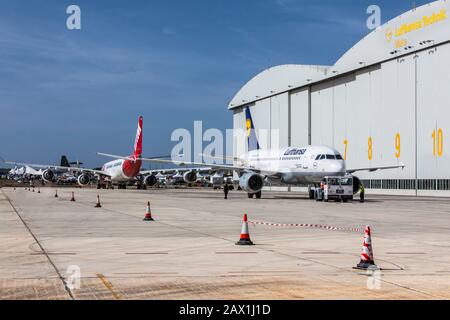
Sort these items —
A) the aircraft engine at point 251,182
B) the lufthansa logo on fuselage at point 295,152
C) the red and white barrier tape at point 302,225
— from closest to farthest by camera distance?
the red and white barrier tape at point 302,225, the lufthansa logo on fuselage at point 295,152, the aircraft engine at point 251,182

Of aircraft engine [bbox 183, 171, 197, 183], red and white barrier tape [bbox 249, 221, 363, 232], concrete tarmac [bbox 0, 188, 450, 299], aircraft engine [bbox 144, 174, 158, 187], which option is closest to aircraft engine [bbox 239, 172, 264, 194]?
aircraft engine [bbox 183, 171, 197, 183]

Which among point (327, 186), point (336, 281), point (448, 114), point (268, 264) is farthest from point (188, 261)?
point (448, 114)

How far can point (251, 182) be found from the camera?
5097 cm

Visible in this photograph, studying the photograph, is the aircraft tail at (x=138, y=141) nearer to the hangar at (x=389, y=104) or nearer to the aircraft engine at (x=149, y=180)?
the aircraft engine at (x=149, y=180)

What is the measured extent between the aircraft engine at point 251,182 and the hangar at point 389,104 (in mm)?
21144

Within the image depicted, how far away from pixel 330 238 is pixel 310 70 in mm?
77874

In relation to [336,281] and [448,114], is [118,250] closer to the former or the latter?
[336,281]

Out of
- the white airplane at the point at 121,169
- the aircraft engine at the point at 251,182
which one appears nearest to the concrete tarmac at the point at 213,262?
the aircraft engine at the point at 251,182

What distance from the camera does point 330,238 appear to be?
62.0 feet

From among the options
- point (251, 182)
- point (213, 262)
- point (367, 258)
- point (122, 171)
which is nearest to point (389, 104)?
point (251, 182)

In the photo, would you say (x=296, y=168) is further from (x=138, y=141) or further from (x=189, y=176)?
(x=138, y=141)

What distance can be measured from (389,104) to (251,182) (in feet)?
87.4

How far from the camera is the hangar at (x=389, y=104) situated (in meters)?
63.6
